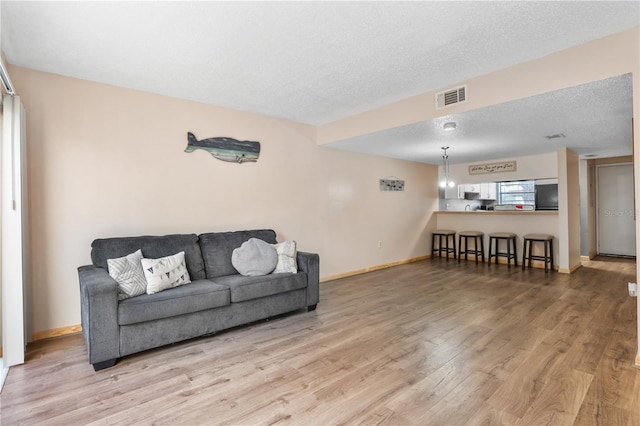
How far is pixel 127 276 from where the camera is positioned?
2609 millimetres

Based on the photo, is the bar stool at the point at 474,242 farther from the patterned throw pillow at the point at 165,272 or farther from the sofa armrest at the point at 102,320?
the sofa armrest at the point at 102,320

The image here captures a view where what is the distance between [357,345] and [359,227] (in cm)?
301

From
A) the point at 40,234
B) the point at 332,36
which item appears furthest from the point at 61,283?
the point at 332,36

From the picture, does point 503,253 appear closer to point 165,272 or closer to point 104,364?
point 165,272

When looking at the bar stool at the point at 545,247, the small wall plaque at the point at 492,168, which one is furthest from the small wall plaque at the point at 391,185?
the bar stool at the point at 545,247

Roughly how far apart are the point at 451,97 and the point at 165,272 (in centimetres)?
327

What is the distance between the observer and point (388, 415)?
176 centimetres

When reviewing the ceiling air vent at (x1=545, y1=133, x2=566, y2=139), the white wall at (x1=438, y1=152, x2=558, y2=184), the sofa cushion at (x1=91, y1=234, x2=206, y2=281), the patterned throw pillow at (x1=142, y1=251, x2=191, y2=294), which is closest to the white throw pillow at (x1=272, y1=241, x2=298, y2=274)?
the sofa cushion at (x1=91, y1=234, x2=206, y2=281)

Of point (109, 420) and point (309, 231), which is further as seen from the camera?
point (309, 231)

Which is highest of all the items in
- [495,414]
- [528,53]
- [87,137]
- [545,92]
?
[528,53]

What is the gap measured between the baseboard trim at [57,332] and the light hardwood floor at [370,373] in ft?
0.35

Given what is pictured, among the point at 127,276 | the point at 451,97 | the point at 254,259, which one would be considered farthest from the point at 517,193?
the point at 127,276

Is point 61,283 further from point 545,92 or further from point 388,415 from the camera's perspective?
point 545,92

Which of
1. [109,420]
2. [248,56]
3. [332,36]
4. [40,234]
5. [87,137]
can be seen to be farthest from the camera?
[87,137]
